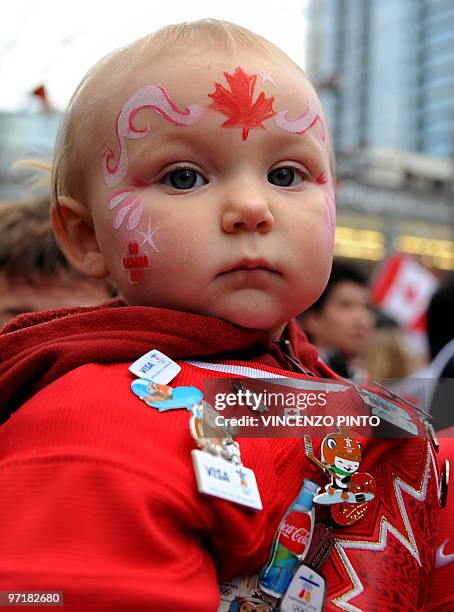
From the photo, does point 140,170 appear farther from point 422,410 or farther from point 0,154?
point 0,154

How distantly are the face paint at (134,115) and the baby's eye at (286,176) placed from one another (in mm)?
132

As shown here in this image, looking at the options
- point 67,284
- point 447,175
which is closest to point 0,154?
point 67,284

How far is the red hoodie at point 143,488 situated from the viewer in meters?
0.74

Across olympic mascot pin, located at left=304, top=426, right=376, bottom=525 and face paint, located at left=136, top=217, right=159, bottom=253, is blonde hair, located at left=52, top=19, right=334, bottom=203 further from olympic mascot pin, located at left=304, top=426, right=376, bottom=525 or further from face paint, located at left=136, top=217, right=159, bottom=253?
olympic mascot pin, located at left=304, top=426, right=376, bottom=525

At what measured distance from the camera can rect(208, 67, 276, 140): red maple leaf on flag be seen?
39.8 inches

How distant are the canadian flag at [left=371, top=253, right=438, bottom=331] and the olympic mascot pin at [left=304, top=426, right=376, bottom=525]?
5948mm

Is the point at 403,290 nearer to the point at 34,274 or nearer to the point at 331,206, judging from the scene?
the point at 34,274

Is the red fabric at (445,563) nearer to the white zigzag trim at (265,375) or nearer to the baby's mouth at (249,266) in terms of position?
the white zigzag trim at (265,375)

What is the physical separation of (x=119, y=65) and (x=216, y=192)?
274 mm

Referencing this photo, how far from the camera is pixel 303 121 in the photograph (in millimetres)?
1084

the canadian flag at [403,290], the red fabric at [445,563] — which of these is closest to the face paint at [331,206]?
the red fabric at [445,563]

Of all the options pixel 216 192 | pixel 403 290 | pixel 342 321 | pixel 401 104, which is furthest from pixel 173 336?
pixel 401 104

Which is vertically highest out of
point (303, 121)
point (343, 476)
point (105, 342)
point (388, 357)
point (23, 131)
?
point (303, 121)

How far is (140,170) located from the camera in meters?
1.04
